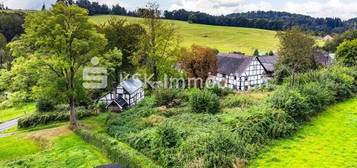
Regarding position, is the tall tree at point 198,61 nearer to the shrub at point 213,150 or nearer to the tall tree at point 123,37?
the tall tree at point 123,37

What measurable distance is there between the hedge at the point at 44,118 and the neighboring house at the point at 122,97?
2891 mm

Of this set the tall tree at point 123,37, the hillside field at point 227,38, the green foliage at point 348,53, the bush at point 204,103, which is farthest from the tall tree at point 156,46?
the hillside field at point 227,38

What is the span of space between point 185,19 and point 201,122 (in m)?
123

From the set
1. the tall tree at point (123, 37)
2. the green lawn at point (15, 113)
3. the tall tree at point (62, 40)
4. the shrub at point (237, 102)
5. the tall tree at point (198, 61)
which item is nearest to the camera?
the tall tree at point (62, 40)

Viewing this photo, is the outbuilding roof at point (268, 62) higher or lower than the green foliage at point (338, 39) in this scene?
lower

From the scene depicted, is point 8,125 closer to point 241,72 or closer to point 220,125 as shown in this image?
point 220,125

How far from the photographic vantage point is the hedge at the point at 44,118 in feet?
106

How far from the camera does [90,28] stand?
87.6ft

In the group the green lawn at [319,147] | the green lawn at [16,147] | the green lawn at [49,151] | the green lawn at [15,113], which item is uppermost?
the green lawn at [319,147]

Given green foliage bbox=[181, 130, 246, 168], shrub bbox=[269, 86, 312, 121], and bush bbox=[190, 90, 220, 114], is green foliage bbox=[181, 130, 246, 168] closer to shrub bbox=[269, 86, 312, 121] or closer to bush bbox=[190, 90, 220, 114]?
shrub bbox=[269, 86, 312, 121]

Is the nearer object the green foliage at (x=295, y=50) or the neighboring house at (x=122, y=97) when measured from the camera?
the neighboring house at (x=122, y=97)

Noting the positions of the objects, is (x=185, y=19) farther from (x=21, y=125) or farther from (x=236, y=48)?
(x=21, y=125)

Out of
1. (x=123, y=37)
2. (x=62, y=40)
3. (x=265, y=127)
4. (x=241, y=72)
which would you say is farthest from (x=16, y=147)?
(x=241, y=72)

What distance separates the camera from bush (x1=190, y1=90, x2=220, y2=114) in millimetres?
26984
